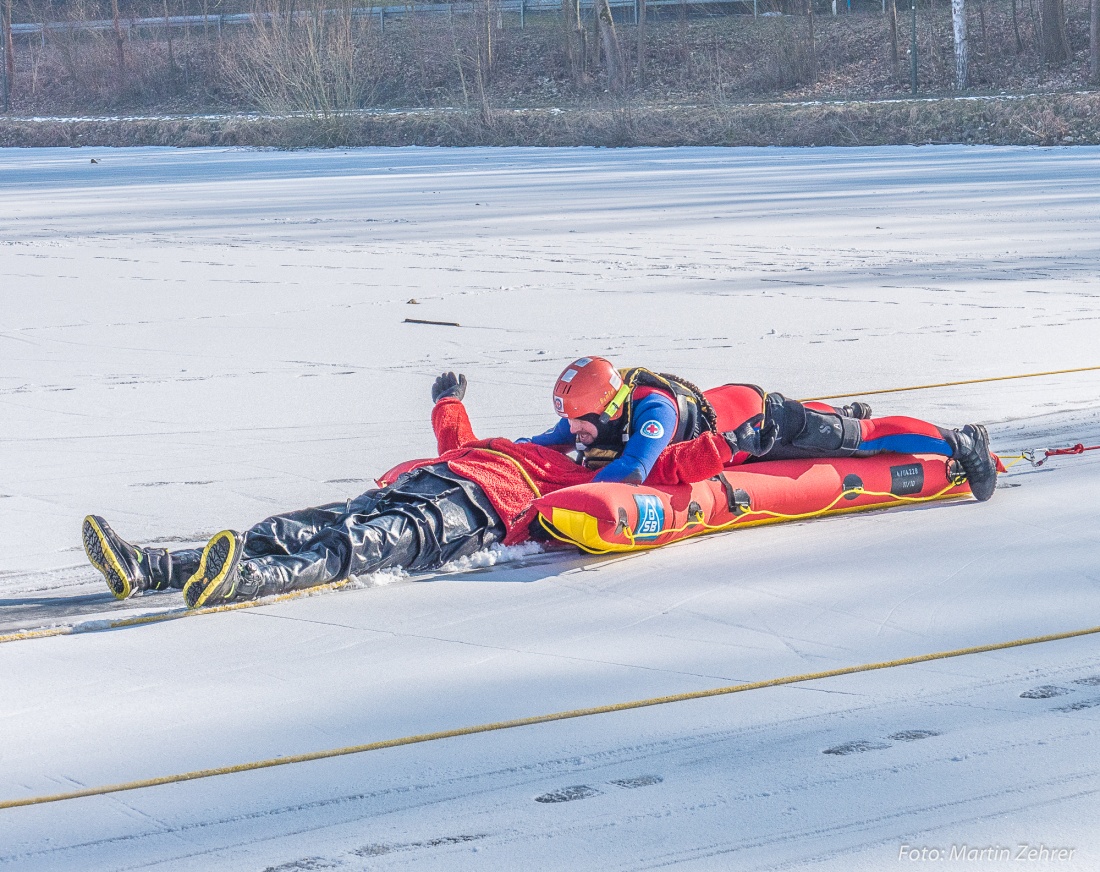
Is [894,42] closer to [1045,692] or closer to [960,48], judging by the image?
[960,48]

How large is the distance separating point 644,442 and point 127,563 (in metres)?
1.72

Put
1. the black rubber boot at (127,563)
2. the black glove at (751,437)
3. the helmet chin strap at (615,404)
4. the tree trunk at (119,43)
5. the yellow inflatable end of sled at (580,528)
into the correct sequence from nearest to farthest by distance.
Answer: the black rubber boot at (127,563) < the yellow inflatable end of sled at (580,528) < the helmet chin strap at (615,404) < the black glove at (751,437) < the tree trunk at (119,43)

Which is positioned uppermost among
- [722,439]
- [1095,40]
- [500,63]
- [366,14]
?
[366,14]

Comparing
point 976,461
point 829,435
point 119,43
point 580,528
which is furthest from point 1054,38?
point 580,528

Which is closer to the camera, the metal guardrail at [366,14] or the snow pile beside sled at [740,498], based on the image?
the snow pile beside sled at [740,498]

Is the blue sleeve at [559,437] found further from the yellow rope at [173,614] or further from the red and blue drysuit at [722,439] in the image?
the yellow rope at [173,614]

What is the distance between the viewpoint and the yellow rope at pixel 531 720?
3.23 m

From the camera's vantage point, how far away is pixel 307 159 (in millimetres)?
29547

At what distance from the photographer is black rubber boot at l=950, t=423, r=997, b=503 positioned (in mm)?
5625

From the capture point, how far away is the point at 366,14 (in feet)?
128

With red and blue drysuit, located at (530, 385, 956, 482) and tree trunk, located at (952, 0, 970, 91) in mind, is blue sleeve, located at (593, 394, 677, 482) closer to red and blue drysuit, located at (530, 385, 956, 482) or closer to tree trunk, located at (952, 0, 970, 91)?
red and blue drysuit, located at (530, 385, 956, 482)

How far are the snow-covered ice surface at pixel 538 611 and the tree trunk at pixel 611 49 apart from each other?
26.2 meters

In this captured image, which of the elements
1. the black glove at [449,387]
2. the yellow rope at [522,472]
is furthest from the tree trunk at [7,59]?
the yellow rope at [522,472]

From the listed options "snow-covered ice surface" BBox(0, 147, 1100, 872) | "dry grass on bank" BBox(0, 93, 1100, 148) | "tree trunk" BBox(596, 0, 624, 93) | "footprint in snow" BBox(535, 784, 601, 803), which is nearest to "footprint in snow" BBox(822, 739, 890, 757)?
"snow-covered ice surface" BBox(0, 147, 1100, 872)
